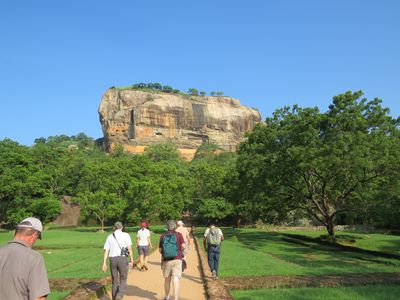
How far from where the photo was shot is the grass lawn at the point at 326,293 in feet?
26.5

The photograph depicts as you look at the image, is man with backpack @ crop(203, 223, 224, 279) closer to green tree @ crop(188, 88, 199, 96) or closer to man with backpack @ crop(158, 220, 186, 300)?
man with backpack @ crop(158, 220, 186, 300)

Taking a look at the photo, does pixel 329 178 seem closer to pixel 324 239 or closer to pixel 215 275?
pixel 324 239

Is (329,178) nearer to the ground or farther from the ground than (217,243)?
farther from the ground

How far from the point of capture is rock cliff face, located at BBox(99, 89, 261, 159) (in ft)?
384

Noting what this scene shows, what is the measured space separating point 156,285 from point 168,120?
111 m

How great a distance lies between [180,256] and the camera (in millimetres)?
8328

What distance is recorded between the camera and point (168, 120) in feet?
395

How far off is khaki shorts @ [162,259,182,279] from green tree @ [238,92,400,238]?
17857mm

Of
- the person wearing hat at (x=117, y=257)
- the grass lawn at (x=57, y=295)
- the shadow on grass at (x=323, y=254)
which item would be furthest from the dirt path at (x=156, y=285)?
the shadow on grass at (x=323, y=254)

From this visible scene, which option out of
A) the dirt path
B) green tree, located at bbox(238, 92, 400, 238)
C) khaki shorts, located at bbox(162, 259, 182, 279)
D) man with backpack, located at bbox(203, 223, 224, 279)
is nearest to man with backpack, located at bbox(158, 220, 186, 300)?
khaki shorts, located at bbox(162, 259, 182, 279)

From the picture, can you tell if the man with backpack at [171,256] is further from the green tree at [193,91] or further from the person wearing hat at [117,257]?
the green tree at [193,91]

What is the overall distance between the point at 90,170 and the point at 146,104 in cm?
6518

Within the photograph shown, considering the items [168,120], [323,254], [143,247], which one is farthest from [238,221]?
[168,120]

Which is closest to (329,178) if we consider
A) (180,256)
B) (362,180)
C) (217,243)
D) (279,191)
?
(362,180)
